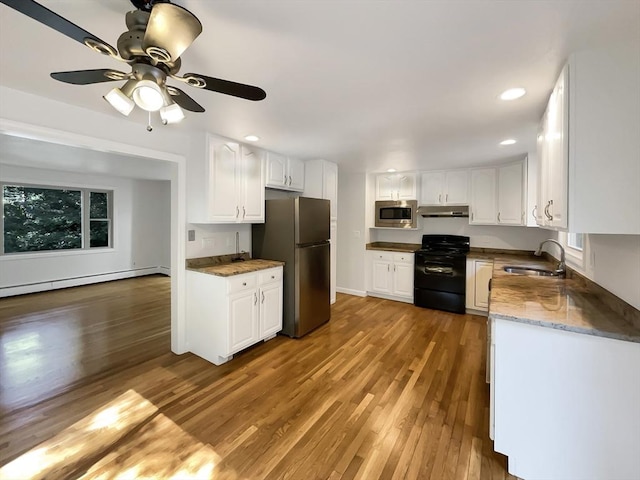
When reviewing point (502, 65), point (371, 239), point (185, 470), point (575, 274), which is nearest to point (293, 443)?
point (185, 470)

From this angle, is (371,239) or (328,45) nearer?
(328,45)

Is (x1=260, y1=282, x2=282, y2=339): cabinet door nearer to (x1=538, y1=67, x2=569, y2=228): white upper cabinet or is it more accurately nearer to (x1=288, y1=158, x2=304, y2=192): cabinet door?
(x1=288, y1=158, x2=304, y2=192): cabinet door

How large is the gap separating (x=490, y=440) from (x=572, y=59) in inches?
88.6

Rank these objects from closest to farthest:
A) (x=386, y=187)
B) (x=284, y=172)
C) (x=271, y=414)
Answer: (x=271, y=414) < (x=284, y=172) < (x=386, y=187)

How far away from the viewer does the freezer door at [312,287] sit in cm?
343

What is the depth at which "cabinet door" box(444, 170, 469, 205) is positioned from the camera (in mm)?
4547

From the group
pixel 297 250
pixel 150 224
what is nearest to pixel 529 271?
pixel 297 250

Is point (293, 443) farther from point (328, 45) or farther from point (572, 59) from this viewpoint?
point (572, 59)

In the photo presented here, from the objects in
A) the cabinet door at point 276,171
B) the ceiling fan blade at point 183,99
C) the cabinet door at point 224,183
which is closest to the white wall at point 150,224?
the cabinet door at point 276,171

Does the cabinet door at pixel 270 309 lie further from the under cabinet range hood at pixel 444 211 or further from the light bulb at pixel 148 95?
the under cabinet range hood at pixel 444 211

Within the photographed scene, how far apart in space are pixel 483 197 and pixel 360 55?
12.2 ft

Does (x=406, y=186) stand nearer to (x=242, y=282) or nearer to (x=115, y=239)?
(x=242, y=282)

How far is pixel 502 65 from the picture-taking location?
1.57m

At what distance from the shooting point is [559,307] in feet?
5.74
